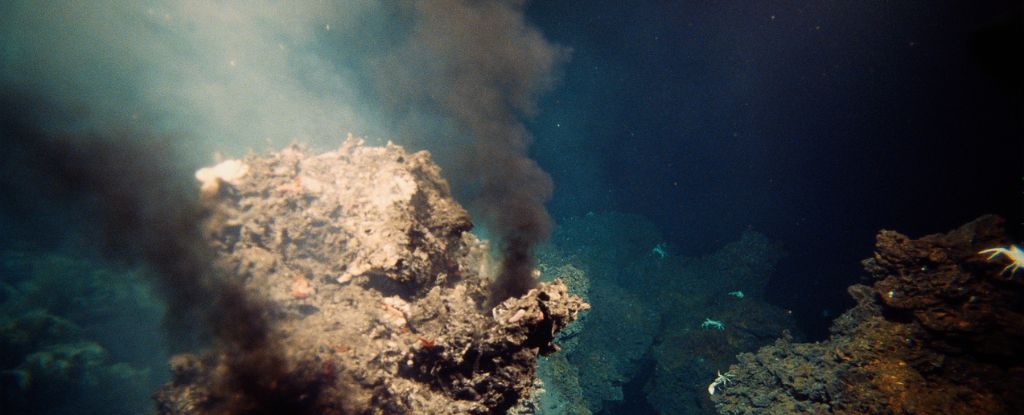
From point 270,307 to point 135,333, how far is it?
20904mm

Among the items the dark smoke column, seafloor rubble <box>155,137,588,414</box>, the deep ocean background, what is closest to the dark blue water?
the deep ocean background

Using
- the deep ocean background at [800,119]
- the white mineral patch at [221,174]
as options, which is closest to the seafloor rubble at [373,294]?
the white mineral patch at [221,174]

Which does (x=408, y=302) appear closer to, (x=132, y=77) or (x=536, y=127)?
(x=536, y=127)

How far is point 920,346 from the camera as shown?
5.06 m

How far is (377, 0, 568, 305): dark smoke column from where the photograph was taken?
5.06 m

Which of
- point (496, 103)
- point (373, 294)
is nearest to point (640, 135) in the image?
point (496, 103)

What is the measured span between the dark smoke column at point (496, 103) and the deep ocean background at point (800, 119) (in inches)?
290

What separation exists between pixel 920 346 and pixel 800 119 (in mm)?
13313

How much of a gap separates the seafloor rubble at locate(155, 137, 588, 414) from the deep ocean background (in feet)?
45.2

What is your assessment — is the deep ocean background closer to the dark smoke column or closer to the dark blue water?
the dark blue water

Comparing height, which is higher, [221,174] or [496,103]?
[496,103]

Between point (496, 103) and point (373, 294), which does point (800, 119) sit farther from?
point (373, 294)

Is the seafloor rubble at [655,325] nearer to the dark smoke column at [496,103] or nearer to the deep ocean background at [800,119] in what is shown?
the deep ocean background at [800,119]

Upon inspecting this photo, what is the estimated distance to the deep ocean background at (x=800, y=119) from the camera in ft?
33.9
